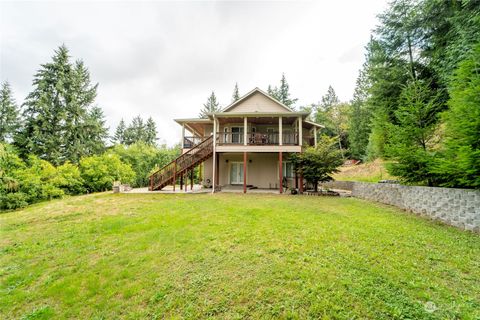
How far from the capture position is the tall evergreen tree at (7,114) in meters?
21.1

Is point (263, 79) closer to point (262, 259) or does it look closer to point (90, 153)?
point (90, 153)

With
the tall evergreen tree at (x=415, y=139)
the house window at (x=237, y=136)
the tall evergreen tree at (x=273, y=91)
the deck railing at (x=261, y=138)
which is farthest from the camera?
the tall evergreen tree at (x=273, y=91)

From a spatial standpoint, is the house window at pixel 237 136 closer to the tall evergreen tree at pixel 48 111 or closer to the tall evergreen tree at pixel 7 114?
the tall evergreen tree at pixel 48 111

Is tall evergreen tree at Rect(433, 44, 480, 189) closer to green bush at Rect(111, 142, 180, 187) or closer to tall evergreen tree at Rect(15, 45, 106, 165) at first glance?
green bush at Rect(111, 142, 180, 187)

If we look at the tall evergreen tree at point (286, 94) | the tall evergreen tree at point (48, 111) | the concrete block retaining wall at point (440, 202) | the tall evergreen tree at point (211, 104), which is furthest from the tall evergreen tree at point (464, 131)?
the tall evergreen tree at point (211, 104)

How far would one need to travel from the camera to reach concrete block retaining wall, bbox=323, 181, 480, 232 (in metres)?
5.32

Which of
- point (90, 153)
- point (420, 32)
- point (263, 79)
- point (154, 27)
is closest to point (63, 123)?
point (90, 153)

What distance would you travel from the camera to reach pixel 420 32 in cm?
1360

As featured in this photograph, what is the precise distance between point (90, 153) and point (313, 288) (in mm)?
30390

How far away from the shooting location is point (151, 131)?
45875mm

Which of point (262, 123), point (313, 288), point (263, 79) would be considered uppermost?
point (263, 79)

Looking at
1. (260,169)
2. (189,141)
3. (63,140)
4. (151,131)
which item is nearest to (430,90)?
(260,169)

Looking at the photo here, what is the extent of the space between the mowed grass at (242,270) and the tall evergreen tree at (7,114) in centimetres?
2480

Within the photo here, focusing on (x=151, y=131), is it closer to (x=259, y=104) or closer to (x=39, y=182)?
(x=39, y=182)
